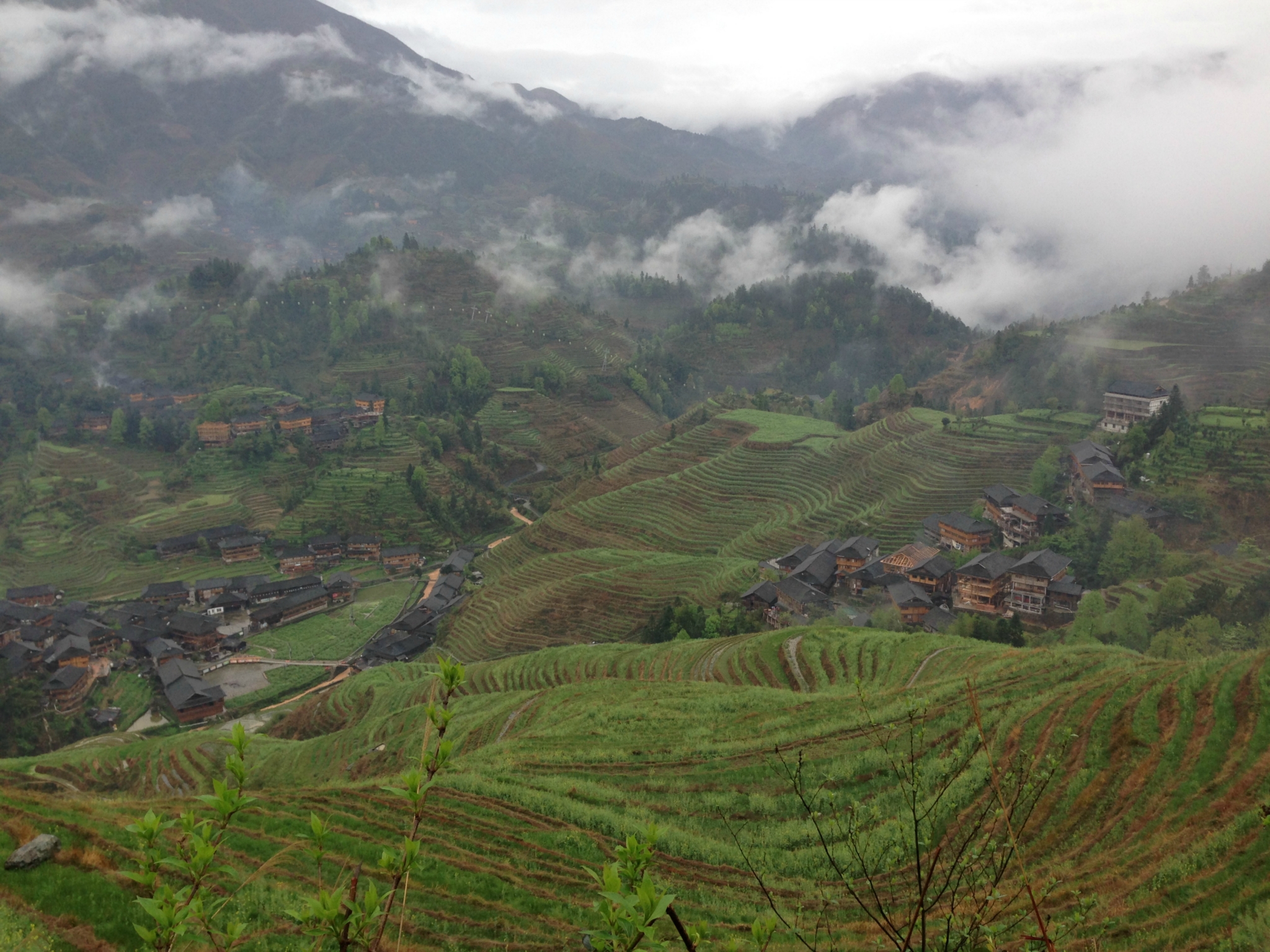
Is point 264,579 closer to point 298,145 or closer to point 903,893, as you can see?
point 903,893

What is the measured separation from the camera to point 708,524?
151 ft

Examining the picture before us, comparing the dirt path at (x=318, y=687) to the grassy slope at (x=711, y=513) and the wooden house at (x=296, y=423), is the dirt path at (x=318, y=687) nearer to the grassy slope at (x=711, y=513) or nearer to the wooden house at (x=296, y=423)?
the grassy slope at (x=711, y=513)

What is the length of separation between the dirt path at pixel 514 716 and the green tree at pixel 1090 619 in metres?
19.0

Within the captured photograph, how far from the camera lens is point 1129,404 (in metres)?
43.5

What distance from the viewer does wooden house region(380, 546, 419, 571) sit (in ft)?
164

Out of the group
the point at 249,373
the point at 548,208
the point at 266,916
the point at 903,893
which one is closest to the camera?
the point at 266,916

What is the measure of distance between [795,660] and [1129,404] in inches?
1327

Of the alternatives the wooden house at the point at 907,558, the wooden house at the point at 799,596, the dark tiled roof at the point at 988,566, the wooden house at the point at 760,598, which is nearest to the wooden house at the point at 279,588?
the wooden house at the point at 760,598

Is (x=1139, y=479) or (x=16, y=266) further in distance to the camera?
(x=16, y=266)

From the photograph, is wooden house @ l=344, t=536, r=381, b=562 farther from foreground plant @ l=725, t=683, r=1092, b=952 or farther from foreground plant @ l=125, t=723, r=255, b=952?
foreground plant @ l=125, t=723, r=255, b=952

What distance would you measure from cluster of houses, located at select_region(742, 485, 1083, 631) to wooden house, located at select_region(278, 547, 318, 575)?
3052 centimetres

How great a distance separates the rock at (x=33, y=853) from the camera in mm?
7129

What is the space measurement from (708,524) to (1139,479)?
888 inches

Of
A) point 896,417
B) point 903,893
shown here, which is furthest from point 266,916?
point 896,417
